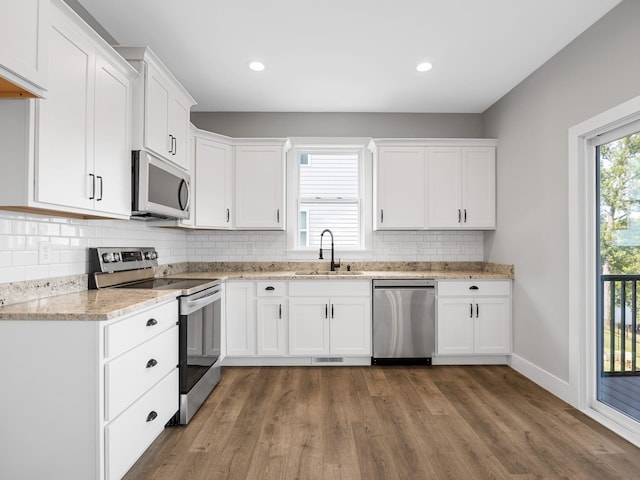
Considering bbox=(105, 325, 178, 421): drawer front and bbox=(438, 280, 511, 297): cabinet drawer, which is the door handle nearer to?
bbox=(105, 325, 178, 421): drawer front

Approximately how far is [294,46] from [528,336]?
3.24 m

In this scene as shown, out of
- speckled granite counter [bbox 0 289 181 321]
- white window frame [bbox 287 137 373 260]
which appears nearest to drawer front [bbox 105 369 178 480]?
speckled granite counter [bbox 0 289 181 321]

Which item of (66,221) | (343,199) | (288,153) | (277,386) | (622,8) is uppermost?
(622,8)

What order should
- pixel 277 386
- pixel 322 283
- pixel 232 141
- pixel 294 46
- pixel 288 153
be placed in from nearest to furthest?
pixel 294 46 → pixel 277 386 → pixel 322 283 → pixel 232 141 → pixel 288 153

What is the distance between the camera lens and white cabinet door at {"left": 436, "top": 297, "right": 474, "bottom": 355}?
3.66 meters

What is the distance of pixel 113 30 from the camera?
266cm

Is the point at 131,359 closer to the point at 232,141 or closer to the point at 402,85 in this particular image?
the point at 232,141

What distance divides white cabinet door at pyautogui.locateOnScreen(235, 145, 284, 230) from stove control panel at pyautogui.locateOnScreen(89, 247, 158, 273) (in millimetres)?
1060

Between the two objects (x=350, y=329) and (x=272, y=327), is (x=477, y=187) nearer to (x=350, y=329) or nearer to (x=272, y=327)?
(x=350, y=329)

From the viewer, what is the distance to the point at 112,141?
2.16 metres

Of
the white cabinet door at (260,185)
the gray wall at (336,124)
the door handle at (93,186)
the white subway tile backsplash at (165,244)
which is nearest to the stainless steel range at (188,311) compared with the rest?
the white subway tile backsplash at (165,244)

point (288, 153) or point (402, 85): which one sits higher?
point (402, 85)

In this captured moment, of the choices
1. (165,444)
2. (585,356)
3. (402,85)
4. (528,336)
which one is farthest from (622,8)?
(165,444)

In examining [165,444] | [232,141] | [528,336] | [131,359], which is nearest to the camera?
[131,359]
